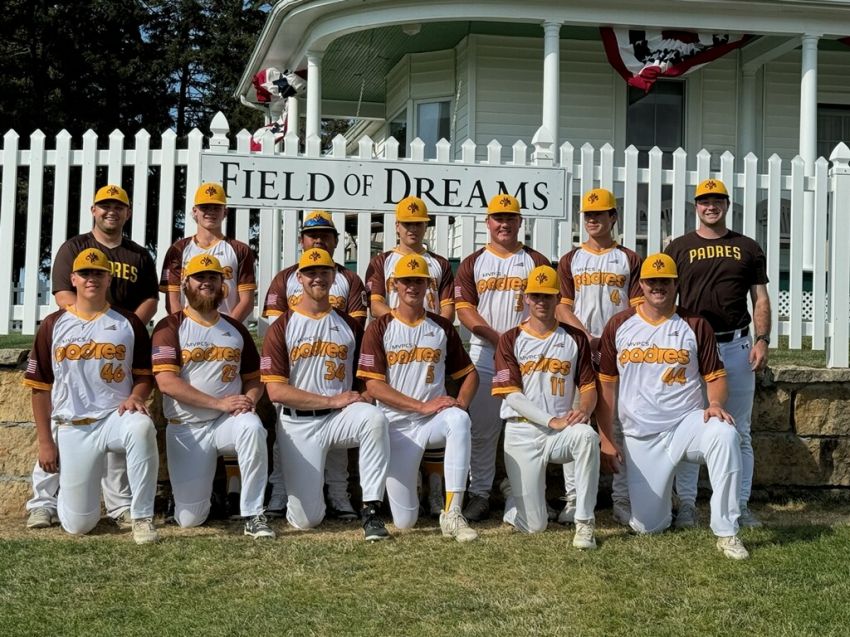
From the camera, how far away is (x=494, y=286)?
6590 mm

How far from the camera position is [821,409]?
696 centimetres

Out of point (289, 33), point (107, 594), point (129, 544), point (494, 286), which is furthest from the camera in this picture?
point (289, 33)

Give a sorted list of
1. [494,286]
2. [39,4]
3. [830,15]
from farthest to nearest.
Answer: [39,4]
[830,15]
[494,286]

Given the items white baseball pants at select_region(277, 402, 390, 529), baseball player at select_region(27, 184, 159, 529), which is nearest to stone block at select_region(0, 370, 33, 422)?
baseball player at select_region(27, 184, 159, 529)

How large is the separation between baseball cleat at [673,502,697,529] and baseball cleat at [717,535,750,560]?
594mm

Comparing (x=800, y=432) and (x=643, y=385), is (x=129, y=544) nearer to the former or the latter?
(x=643, y=385)

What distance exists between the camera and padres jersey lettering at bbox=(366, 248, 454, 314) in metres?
6.71

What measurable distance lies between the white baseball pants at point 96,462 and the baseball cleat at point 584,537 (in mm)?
2375

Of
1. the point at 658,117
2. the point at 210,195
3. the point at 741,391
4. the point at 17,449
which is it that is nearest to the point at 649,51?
the point at 658,117

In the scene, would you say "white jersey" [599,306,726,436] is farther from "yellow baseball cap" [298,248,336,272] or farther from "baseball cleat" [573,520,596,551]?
"yellow baseball cap" [298,248,336,272]

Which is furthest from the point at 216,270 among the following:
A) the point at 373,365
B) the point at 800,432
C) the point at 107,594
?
the point at 800,432

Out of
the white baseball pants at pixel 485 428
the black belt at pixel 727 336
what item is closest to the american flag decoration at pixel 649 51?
the black belt at pixel 727 336

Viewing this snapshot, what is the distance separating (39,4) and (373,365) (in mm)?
20216

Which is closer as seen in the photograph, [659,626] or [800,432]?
[659,626]
